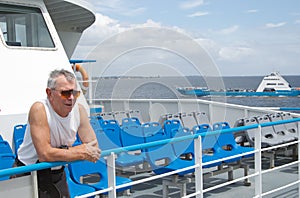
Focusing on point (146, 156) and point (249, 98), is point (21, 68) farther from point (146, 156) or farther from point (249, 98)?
point (249, 98)

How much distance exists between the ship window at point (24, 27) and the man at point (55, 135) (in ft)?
12.0

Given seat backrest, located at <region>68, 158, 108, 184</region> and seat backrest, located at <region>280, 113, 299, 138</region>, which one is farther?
seat backrest, located at <region>280, 113, 299, 138</region>

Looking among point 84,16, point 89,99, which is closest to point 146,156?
point 84,16

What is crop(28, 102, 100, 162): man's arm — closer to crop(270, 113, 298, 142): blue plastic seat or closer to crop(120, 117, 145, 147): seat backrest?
A: crop(120, 117, 145, 147): seat backrest

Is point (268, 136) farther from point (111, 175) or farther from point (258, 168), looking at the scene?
point (111, 175)

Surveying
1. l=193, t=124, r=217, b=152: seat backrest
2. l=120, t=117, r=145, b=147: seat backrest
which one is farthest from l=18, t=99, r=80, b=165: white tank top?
l=193, t=124, r=217, b=152: seat backrest

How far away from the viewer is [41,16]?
658 centimetres

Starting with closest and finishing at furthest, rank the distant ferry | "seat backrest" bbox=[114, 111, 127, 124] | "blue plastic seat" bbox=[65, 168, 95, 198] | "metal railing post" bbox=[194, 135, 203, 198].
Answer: "blue plastic seat" bbox=[65, 168, 95, 198]
"metal railing post" bbox=[194, 135, 203, 198]
"seat backrest" bbox=[114, 111, 127, 124]
the distant ferry

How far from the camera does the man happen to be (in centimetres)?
266

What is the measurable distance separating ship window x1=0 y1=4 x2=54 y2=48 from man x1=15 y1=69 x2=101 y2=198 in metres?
3.65

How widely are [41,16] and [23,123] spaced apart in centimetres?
207

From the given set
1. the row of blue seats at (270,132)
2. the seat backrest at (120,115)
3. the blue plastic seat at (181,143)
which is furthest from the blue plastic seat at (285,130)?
the seat backrest at (120,115)

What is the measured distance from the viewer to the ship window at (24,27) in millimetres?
6164

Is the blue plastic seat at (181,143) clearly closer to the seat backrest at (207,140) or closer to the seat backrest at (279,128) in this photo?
the seat backrest at (207,140)
